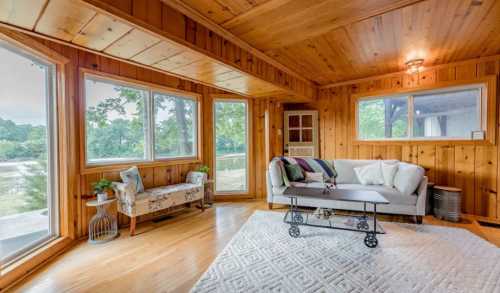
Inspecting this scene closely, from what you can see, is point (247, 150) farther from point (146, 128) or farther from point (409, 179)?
point (409, 179)

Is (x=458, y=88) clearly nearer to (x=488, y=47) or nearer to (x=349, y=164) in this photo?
(x=488, y=47)

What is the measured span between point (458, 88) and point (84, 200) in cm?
545

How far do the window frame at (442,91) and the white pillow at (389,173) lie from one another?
0.70 m

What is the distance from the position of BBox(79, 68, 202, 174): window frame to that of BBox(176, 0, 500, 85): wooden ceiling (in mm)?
1738

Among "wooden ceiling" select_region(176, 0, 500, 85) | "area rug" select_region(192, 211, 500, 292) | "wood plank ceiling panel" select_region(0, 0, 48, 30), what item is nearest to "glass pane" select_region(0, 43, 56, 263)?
"wood plank ceiling panel" select_region(0, 0, 48, 30)

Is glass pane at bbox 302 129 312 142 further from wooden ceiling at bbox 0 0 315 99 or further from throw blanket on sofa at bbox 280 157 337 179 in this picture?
wooden ceiling at bbox 0 0 315 99

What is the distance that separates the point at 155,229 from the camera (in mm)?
2881

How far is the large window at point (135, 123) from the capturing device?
2.81 metres

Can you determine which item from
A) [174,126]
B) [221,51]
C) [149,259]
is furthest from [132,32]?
[174,126]

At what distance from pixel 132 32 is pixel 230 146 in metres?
2.91

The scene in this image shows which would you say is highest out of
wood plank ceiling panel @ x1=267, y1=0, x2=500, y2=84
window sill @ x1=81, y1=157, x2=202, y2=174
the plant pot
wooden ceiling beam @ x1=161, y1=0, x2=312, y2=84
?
wood plank ceiling panel @ x1=267, y1=0, x2=500, y2=84

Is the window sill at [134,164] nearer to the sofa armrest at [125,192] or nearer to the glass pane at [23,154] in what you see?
the sofa armrest at [125,192]

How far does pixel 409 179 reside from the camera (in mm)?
2916

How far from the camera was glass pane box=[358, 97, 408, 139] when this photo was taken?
378 cm
